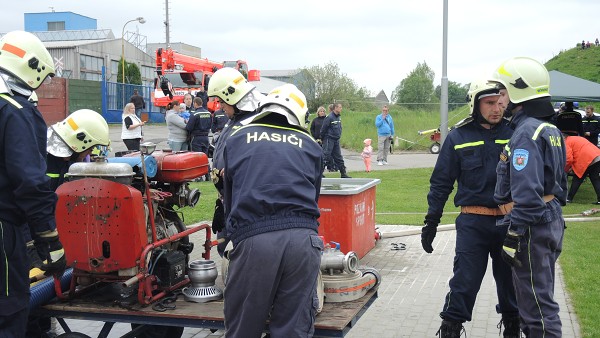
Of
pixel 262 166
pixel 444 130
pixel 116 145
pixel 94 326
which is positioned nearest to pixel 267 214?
pixel 262 166

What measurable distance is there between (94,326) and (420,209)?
8.12 metres

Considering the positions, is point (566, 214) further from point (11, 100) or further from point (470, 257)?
point (11, 100)

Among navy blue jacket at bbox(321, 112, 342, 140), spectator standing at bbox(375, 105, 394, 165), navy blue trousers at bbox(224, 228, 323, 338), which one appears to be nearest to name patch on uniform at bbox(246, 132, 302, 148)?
navy blue trousers at bbox(224, 228, 323, 338)

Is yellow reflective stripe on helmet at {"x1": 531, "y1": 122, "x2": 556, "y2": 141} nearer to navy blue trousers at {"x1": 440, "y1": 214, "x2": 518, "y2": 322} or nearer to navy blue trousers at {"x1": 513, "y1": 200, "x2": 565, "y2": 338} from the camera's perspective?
navy blue trousers at {"x1": 513, "y1": 200, "x2": 565, "y2": 338}

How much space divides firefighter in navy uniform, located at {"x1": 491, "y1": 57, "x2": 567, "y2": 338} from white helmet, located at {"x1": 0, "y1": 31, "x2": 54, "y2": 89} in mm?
3264

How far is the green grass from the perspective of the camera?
22.5 ft

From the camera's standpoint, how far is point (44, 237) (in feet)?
13.5

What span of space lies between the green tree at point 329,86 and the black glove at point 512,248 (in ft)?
125

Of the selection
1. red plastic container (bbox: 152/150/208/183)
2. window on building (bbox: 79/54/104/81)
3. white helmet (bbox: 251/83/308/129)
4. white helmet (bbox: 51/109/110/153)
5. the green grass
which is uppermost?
window on building (bbox: 79/54/104/81)

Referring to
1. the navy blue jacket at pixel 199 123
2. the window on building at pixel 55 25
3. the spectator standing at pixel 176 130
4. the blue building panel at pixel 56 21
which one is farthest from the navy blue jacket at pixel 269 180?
the window on building at pixel 55 25

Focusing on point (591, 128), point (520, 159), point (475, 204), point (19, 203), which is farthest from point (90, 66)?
point (520, 159)

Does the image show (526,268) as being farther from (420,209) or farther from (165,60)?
(165,60)

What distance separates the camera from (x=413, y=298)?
7.13 m

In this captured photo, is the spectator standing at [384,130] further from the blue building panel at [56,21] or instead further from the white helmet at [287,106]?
the blue building panel at [56,21]
